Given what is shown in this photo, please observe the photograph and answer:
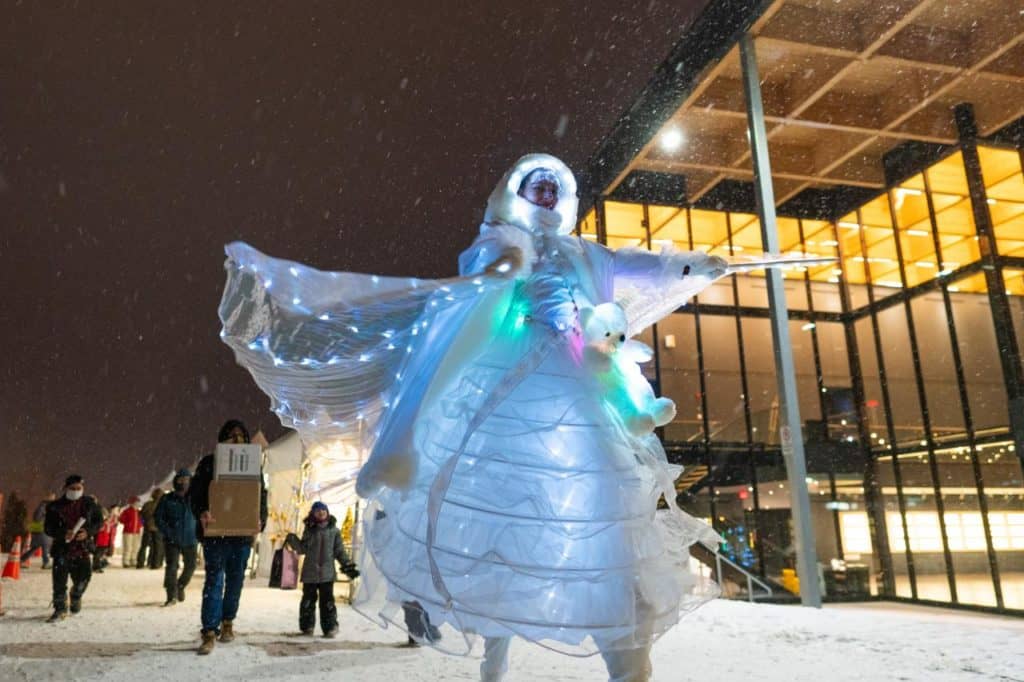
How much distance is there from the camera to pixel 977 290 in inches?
527

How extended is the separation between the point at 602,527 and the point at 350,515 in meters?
8.58

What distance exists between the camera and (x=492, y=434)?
2539 millimetres

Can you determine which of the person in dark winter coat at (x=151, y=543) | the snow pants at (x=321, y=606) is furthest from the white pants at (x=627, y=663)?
the person in dark winter coat at (x=151, y=543)

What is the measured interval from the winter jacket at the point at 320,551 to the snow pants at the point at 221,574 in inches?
37.6

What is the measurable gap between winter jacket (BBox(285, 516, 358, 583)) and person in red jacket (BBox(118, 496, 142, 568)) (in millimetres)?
11533

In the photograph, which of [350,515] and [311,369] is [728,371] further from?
[311,369]

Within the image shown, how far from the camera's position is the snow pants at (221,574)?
512 centimetres

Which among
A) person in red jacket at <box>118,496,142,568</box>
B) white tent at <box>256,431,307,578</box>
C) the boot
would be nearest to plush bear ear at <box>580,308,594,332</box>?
the boot

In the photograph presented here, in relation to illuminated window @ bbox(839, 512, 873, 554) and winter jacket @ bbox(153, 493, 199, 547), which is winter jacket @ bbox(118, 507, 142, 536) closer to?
winter jacket @ bbox(153, 493, 199, 547)

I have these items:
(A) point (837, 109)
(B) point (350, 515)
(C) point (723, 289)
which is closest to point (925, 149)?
(A) point (837, 109)

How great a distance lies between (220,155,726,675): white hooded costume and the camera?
2369 millimetres

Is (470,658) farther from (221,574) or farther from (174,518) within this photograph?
(174,518)

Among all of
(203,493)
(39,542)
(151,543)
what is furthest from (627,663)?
(39,542)

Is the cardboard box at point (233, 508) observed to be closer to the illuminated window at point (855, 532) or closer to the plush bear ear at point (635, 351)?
the plush bear ear at point (635, 351)
